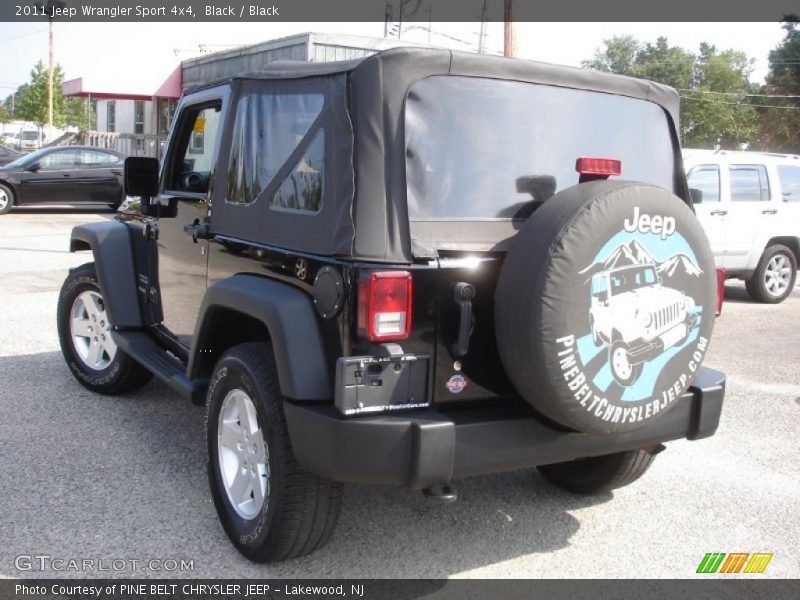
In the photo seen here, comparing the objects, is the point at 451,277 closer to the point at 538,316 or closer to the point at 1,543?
the point at 538,316

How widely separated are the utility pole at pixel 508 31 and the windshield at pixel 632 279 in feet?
52.2

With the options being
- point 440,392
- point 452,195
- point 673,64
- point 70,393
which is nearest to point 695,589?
point 440,392

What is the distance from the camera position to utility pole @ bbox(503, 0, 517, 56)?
17.9 meters

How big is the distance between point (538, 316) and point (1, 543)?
240 centimetres

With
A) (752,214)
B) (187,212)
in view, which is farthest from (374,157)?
(752,214)

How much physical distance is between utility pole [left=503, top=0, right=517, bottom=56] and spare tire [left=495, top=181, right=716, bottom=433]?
1578 centimetres

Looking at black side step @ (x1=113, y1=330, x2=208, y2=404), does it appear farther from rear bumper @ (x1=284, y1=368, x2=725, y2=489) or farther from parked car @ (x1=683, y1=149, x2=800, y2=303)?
parked car @ (x1=683, y1=149, x2=800, y2=303)

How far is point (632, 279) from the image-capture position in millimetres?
2855

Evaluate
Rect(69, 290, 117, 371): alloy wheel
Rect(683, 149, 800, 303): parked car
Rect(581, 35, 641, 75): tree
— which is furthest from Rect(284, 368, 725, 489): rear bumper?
Rect(581, 35, 641, 75): tree

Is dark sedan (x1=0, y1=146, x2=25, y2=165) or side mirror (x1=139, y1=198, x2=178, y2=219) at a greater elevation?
dark sedan (x1=0, y1=146, x2=25, y2=165)

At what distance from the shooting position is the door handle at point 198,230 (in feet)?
12.8

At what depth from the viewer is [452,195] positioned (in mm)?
3072

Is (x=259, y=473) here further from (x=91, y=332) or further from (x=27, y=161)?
(x=27, y=161)

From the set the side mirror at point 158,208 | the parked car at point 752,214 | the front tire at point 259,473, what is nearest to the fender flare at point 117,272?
the side mirror at point 158,208
